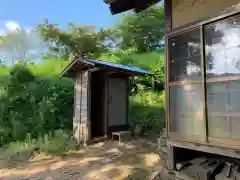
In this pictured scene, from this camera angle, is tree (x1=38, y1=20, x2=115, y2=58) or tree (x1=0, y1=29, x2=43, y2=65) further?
tree (x1=38, y1=20, x2=115, y2=58)

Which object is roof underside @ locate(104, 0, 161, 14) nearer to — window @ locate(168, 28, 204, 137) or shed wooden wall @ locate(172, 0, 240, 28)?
shed wooden wall @ locate(172, 0, 240, 28)

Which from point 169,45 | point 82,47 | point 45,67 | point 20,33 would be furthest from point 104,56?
point 169,45

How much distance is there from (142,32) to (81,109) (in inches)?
460

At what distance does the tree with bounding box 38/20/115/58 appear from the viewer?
16.0 metres

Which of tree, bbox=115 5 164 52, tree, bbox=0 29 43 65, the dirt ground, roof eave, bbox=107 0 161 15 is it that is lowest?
the dirt ground

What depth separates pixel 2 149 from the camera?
6.71 meters

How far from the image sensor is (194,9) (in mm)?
3492

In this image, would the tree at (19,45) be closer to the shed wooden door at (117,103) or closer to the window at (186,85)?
the shed wooden door at (117,103)

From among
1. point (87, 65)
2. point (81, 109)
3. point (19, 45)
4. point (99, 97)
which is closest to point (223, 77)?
point (87, 65)

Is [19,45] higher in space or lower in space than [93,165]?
higher

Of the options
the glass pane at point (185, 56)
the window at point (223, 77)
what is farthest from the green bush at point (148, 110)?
the window at point (223, 77)

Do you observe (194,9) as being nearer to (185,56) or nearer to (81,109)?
(185,56)

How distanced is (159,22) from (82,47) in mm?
6497

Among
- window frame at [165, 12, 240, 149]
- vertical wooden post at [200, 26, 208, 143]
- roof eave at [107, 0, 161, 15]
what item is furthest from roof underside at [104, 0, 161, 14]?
vertical wooden post at [200, 26, 208, 143]
